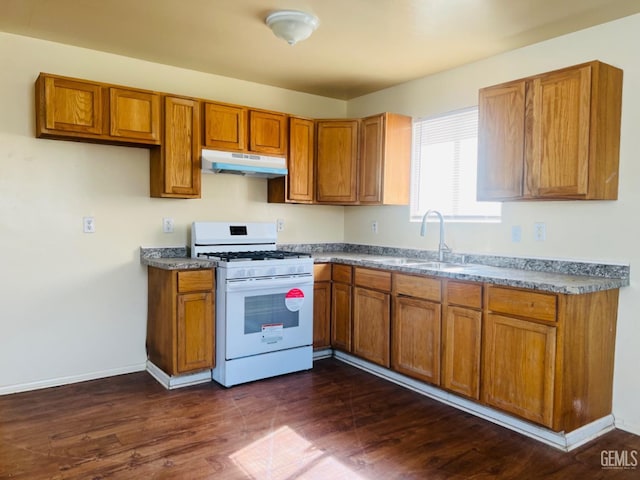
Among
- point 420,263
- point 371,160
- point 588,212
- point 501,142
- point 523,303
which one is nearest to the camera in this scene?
point 523,303

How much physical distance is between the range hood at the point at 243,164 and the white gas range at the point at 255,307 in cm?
48

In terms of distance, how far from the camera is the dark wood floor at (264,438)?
224 cm

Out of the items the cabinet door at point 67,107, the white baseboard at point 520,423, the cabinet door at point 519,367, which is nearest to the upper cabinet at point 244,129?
the cabinet door at point 67,107

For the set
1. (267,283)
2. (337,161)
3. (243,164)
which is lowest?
(267,283)

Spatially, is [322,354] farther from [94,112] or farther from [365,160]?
[94,112]

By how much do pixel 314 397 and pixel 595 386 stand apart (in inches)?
67.2

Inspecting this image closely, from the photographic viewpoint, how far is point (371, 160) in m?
4.01

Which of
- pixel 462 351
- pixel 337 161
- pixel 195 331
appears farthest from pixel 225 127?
pixel 462 351

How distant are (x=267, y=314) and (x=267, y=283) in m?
0.24

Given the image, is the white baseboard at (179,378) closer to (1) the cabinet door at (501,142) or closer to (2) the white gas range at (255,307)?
(2) the white gas range at (255,307)

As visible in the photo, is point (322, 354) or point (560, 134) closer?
point (560, 134)

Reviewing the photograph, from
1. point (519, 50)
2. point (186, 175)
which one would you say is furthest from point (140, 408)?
point (519, 50)

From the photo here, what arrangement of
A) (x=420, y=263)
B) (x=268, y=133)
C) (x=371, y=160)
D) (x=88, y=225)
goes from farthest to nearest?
(x=371, y=160) < (x=268, y=133) < (x=420, y=263) < (x=88, y=225)

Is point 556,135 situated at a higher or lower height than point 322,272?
higher
